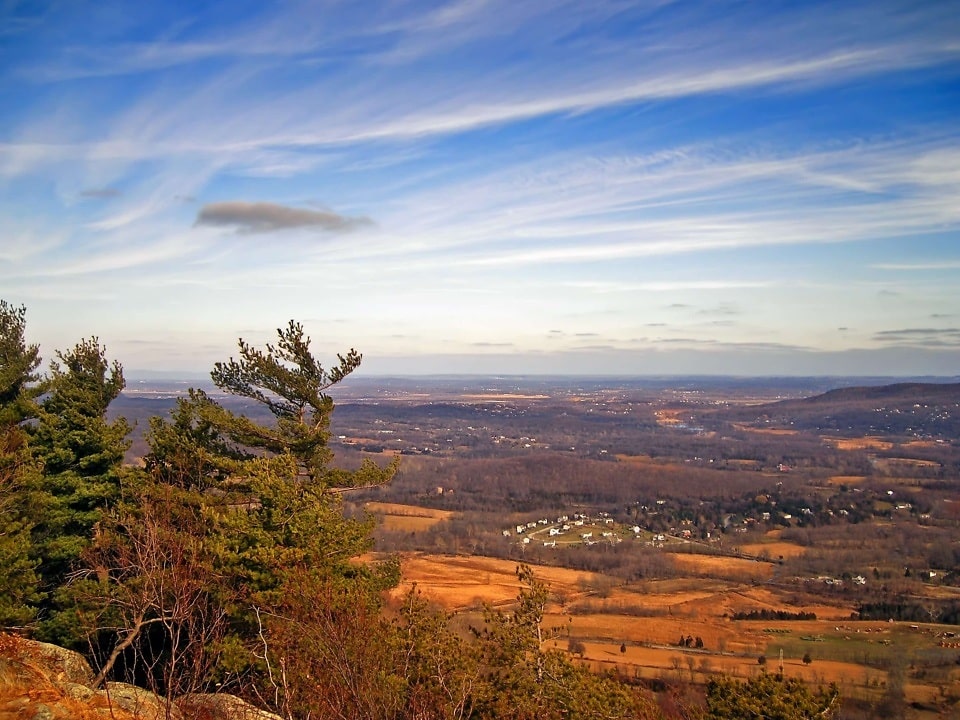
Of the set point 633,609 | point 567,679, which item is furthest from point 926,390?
point 567,679

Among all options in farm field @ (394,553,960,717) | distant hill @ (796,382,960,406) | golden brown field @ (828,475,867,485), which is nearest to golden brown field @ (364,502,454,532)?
farm field @ (394,553,960,717)

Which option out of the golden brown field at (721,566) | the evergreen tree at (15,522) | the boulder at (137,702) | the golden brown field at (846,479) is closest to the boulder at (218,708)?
the boulder at (137,702)

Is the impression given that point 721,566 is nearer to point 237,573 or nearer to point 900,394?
point 237,573

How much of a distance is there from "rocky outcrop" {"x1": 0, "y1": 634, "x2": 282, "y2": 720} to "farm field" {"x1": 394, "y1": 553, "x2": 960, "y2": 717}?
613 inches

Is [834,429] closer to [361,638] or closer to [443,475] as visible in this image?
[443,475]

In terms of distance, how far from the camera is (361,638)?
991 centimetres

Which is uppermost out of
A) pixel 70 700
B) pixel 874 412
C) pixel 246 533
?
pixel 246 533

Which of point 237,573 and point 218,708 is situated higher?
point 237,573

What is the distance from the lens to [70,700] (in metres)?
9.73

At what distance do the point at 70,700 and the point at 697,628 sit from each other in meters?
38.9

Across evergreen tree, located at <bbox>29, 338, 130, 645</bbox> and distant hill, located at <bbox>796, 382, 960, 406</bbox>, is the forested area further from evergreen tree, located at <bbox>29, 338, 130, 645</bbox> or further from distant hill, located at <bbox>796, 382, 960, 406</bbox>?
distant hill, located at <bbox>796, 382, 960, 406</bbox>

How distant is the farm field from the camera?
106 feet

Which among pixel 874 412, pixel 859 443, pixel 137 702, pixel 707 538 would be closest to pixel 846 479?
pixel 707 538

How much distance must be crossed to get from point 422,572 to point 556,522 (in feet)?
99.4
